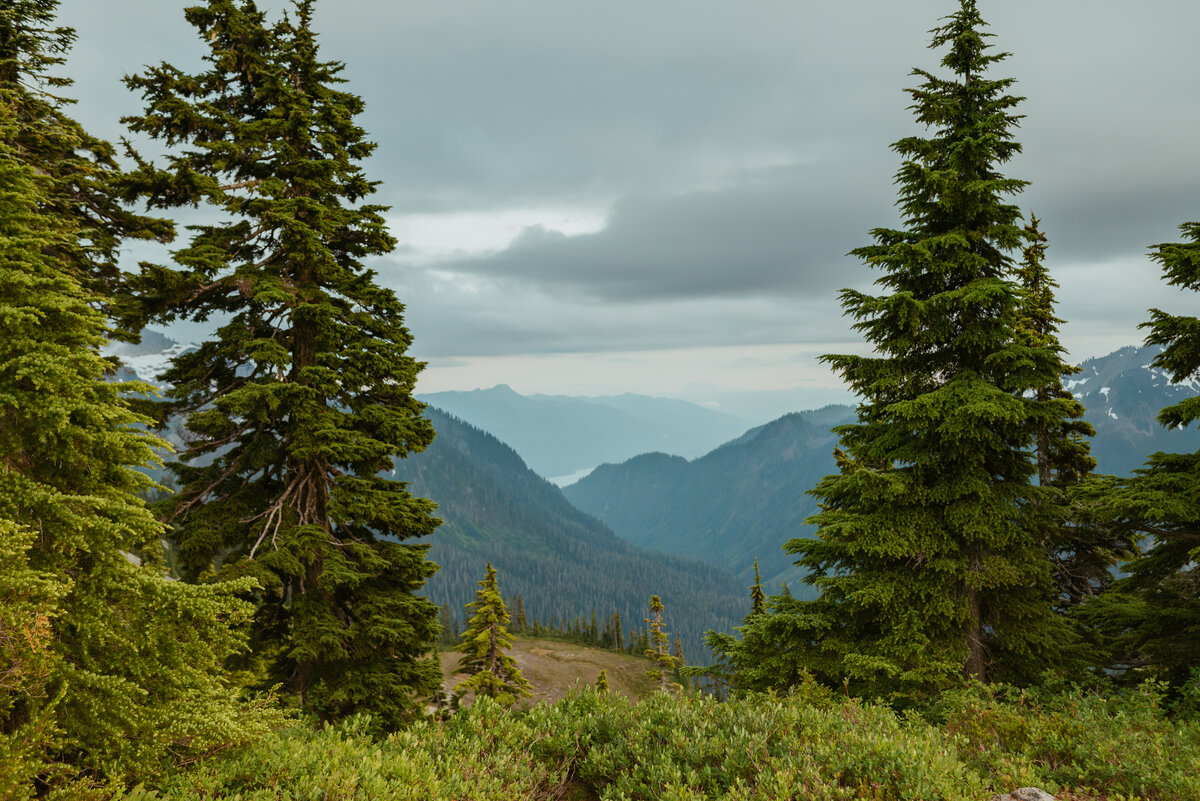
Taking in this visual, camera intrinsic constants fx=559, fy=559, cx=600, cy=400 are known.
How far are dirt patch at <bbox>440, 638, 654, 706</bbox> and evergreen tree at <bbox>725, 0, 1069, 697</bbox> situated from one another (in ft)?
271

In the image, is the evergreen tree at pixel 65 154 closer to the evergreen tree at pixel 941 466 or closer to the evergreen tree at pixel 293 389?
the evergreen tree at pixel 293 389

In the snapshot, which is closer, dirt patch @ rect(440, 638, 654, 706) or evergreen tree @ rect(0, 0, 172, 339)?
evergreen tree @ rect(0, 0, 172, 339)

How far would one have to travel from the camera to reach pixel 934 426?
13555 millimetres

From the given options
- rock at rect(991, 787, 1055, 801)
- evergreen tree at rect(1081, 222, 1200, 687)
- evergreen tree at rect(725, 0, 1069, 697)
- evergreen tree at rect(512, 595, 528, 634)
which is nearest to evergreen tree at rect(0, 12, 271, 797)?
rock at rect(991, 787, 1055, 801)

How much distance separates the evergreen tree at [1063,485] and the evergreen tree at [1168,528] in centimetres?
74

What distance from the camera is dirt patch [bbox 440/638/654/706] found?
305 feet

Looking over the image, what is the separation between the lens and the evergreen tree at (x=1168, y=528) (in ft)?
37.8

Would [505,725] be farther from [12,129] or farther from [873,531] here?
[12,129]

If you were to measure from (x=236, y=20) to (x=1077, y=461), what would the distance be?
1293 inches

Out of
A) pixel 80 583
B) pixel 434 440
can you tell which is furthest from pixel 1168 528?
pixel 80 583

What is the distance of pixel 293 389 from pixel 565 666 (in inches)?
4220

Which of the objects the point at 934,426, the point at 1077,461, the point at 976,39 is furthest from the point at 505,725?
the point at 1077,461

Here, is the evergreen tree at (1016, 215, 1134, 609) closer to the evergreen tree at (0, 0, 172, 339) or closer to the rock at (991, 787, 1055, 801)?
the rock at (991, 787, 1055, 801)

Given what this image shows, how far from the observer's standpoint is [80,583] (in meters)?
6.83
